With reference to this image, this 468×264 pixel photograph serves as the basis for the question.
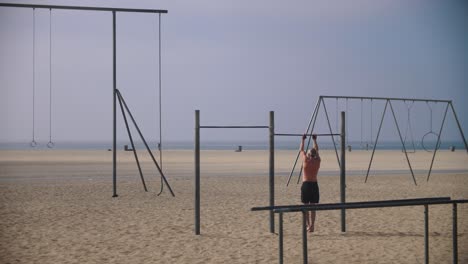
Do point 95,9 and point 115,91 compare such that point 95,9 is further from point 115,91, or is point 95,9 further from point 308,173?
point 308,173

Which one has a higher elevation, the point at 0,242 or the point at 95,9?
the point at 95,9

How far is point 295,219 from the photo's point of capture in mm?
11281

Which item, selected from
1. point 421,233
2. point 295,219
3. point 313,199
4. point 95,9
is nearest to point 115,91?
point 95,9

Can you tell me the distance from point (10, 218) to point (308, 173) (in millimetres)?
6078

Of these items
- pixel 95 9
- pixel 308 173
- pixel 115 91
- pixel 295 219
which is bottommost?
pixel 295 219

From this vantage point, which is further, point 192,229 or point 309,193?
point 192,229

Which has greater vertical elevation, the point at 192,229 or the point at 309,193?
the point at 309,193

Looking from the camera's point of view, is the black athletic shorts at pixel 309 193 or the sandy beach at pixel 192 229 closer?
the sandy beach at pixel 192 229

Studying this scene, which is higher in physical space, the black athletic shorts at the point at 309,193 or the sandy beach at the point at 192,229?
the black athletic shorts at the point at 309,193

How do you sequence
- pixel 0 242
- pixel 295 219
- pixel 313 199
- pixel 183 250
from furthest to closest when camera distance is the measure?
pixel 295 219, pixel 313 199, pixel 0 242, pixel 183 250

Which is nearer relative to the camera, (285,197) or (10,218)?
(10,218)

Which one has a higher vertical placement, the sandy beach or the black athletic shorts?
the black athletic shorts

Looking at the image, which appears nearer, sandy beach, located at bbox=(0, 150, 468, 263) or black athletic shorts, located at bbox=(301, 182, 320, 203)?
sandy beach, located at bbox=(0, 150, 468, 263)

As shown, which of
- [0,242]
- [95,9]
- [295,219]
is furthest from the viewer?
[95,9]
